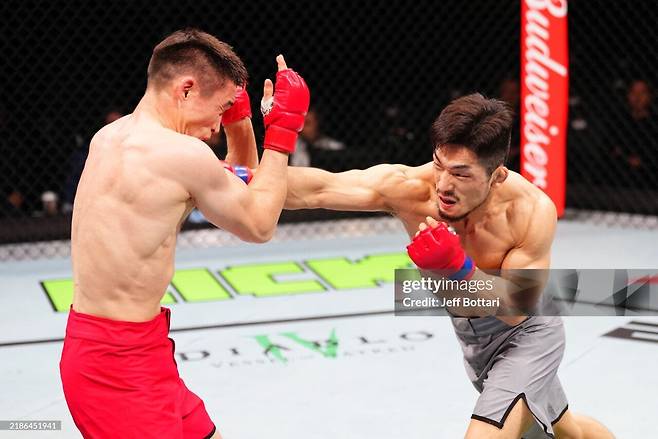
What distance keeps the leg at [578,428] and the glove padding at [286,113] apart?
111cm

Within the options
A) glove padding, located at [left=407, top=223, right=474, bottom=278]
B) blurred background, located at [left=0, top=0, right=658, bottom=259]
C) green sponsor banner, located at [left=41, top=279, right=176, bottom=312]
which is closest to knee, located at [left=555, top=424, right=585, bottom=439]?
glove padding, located at [left=407, top=223, right=474, bottom=278]

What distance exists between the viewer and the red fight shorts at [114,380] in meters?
2.01

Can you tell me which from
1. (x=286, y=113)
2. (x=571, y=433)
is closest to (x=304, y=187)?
(x=286, y=113)

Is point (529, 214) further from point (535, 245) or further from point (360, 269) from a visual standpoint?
point (360, 269)

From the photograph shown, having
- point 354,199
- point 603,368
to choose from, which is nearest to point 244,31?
point 603,368

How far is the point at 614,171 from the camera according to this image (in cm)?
644

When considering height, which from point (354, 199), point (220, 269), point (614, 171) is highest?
point (354, 199)

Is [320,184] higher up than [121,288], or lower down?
higher up

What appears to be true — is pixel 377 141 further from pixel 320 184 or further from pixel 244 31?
pixel 320 184

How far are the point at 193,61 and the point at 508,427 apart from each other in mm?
1147

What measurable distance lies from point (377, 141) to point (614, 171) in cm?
160

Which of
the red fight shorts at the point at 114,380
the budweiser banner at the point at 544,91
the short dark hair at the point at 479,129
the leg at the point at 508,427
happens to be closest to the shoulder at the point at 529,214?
the short dark hair at the point at 479,129

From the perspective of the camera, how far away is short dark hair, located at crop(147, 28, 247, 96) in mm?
2047

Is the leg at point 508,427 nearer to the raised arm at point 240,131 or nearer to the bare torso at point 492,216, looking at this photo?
the bare torso at point 492,216
